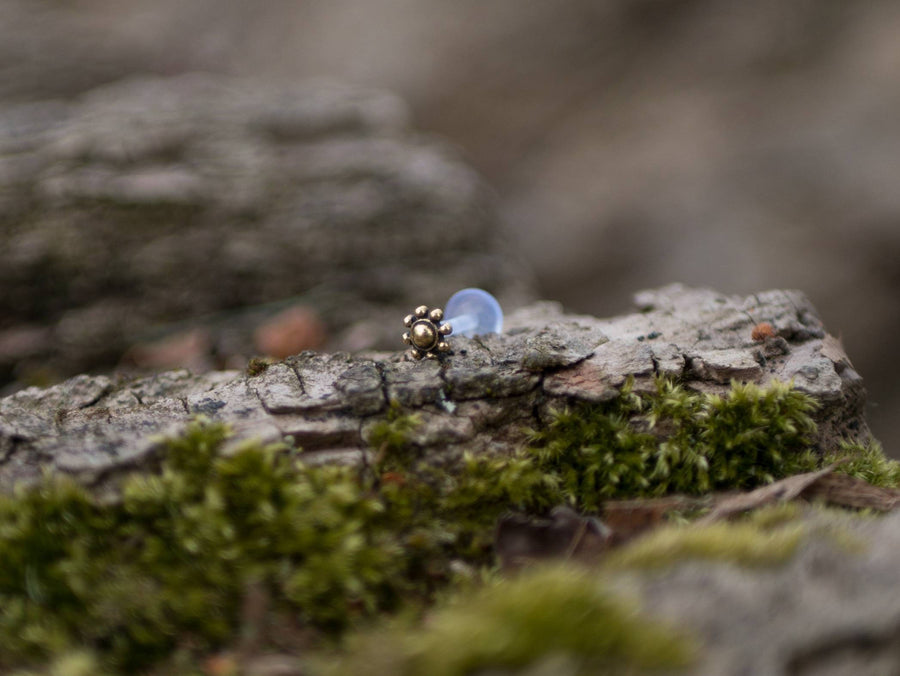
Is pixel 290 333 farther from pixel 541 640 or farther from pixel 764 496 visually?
pixel 541 640

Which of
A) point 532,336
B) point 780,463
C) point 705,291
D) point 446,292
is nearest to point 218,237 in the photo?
point 446,292

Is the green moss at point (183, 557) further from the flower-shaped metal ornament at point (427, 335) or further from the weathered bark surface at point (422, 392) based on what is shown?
the flower-shaped metal ornament at point (427, 335)

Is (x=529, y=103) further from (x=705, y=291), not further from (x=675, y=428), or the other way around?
(x=675, y=428)

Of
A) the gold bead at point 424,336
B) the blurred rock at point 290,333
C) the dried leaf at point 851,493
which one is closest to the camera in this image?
the dried leaf at point 851,493

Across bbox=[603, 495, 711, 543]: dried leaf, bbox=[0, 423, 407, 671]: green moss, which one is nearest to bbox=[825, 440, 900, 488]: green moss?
bbox=[603, 495, 711, 543]: dried leaf

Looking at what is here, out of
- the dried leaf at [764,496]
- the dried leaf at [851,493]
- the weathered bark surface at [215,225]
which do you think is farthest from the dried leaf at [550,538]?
the weathered bark surface at [215,225]

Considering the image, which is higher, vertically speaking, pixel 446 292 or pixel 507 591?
pixel 446 292

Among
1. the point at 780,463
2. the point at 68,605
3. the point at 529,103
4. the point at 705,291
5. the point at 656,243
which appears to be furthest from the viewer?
the point at 529,103
